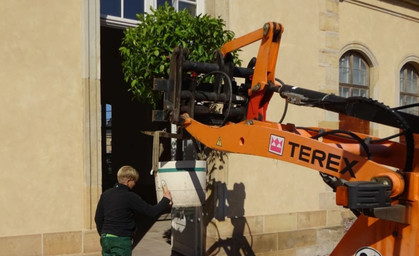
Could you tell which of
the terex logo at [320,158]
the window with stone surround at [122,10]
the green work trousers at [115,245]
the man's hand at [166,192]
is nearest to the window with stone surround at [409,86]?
the window with stone surround at [122,10]

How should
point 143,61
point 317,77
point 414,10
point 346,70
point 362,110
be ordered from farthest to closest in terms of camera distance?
1. point 414,10
2. point 346,70
3. point 317,77
4. point 143,61
5. point 362,110

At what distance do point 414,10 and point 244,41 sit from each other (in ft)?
27.2

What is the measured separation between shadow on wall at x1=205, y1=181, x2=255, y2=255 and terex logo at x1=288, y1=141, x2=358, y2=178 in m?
4.07

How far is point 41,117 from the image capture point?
19.3ft

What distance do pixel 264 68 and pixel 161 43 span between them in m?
1.84

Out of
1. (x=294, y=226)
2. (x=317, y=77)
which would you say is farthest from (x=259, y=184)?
(x=317, y=77)

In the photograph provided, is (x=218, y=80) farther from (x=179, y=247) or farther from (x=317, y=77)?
(x=317, y=77)

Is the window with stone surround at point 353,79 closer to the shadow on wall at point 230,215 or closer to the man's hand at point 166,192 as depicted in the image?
the shadow on wall at point 230,215

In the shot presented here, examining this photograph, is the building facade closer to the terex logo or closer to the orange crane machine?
the orange crane machine

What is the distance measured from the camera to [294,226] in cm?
809

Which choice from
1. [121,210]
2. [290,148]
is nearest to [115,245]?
[121,210]

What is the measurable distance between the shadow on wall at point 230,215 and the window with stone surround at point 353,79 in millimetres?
3040

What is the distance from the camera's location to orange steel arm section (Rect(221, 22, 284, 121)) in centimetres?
357

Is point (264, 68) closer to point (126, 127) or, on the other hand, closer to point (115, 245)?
point (115, 245)
